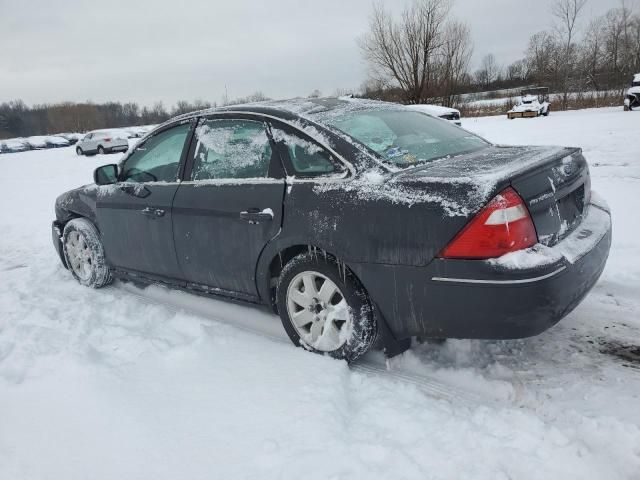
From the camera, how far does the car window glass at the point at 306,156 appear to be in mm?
2656

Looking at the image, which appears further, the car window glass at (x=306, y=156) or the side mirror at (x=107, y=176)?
the side mirror at (x=107, y=176)

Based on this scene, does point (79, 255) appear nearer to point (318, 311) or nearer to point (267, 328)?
point (267, 328)

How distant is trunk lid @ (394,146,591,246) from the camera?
2.18 m

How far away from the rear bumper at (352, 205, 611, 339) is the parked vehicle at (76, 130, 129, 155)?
25.4m

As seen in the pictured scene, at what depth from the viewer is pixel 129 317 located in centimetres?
366

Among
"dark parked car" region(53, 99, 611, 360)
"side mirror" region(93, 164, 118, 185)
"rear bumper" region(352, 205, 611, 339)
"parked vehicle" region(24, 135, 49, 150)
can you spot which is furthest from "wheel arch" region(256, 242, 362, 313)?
"parked vehicle" region(24, 135, 49, 150)

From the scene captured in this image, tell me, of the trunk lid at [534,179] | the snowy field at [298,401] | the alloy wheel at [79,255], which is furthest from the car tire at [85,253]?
the trunk lid at [534,179]

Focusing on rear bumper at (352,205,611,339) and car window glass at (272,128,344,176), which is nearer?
rear bumper at (352,205,611,339)

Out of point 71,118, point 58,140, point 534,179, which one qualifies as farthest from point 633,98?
point 71,118

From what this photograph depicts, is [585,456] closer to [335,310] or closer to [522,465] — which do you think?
[522,465]

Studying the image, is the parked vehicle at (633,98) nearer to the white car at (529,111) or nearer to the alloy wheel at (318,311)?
the white car at (529,111)

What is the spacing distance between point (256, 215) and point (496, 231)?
4.55 ft

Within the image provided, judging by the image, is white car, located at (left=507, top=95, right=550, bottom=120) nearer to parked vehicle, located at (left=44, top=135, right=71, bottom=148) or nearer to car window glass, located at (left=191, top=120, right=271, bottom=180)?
car window glass, located at (left=191, top=120, right=271, bottom=180)

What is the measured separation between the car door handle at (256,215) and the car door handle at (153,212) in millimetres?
880
